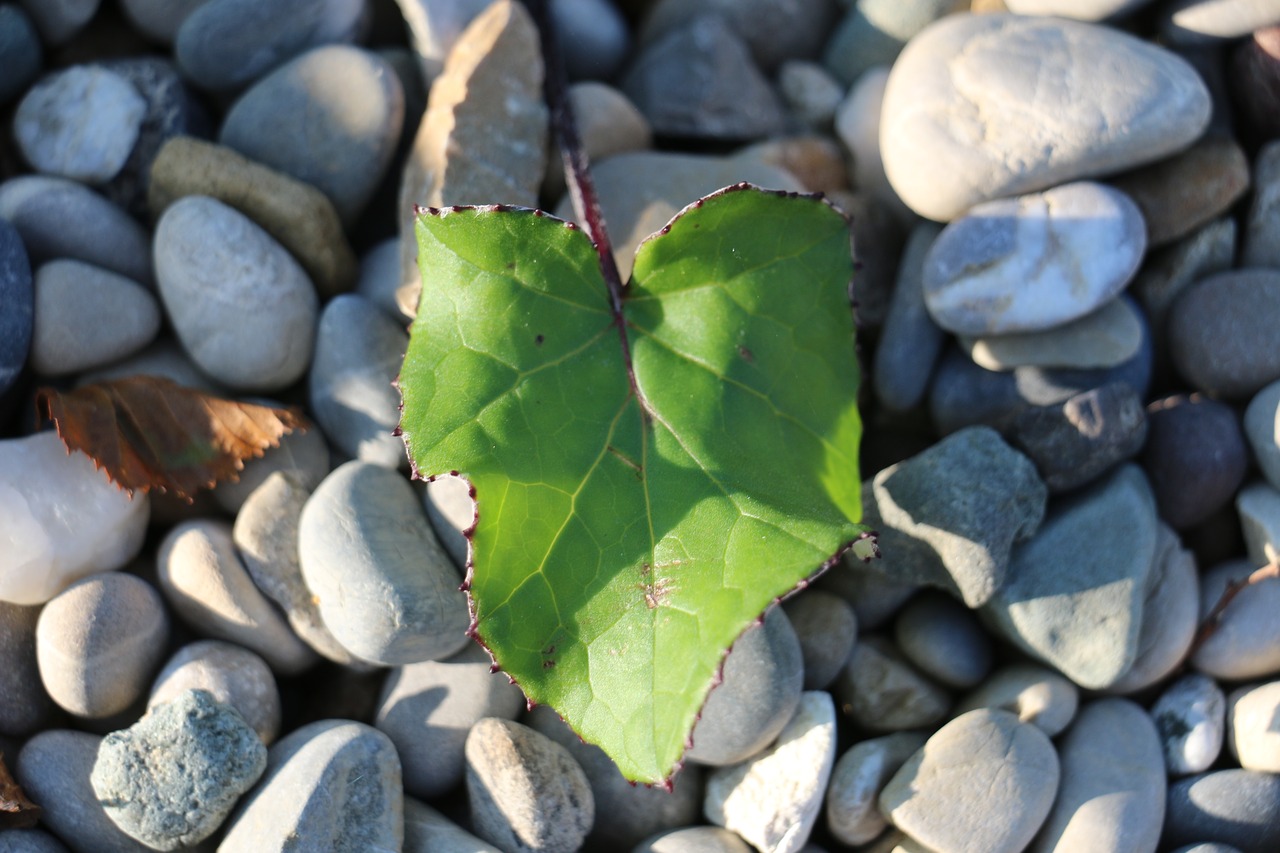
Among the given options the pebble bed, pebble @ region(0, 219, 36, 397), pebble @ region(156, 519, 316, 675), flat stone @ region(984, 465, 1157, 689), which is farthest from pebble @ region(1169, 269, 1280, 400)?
pebble @ region(0, 219, 36, 397)

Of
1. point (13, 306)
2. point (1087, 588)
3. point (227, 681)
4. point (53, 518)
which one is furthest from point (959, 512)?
point (13, 306)

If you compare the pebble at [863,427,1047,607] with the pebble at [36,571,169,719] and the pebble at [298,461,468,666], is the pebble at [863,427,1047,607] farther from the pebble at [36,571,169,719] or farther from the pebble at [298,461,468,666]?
the pebble at [36,571,169,719]

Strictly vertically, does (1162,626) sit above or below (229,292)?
below

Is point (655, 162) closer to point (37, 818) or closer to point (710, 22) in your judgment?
point (710, 22)

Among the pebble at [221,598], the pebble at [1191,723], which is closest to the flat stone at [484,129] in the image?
the pebble at [221,598]

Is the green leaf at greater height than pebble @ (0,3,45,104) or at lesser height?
lesser

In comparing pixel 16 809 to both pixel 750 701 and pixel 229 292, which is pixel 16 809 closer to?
pixel 229 292
